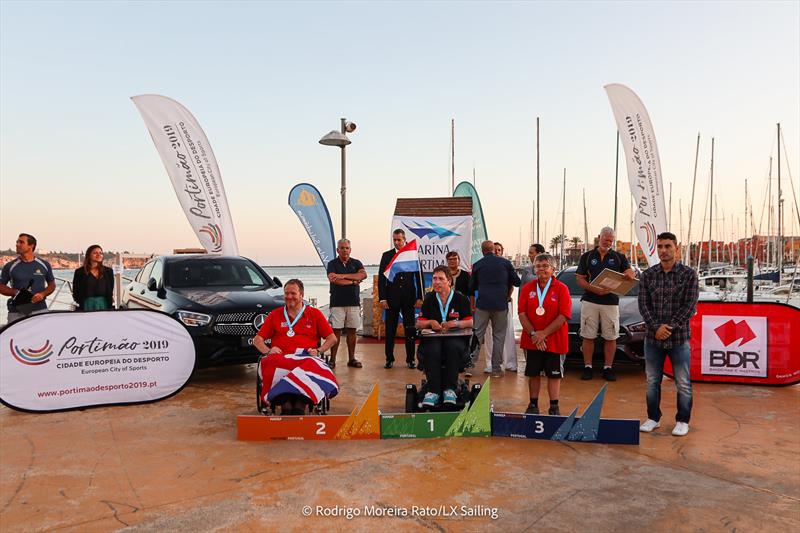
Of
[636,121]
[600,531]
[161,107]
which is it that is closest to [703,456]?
[600,531]

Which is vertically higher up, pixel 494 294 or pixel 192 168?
pixel 192 168

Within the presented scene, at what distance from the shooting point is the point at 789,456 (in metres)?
4.15

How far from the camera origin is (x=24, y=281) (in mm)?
6555

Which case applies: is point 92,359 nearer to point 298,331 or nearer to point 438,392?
point 298,331

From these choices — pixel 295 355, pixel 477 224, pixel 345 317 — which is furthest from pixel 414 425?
pixel 477 224

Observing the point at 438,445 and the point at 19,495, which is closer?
the point at 19,495

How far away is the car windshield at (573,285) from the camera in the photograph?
8148mm

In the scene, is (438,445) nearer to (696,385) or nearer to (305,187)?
(696,385)

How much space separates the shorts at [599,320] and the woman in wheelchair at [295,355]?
3.54m

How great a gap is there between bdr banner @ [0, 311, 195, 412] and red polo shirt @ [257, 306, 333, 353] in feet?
4.97

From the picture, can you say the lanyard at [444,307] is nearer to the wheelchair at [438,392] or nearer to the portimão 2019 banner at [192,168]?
the wheelchair at [438,392]

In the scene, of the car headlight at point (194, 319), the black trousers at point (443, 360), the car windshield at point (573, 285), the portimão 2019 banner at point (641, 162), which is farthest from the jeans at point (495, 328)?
the portimão 2019 banner at point (641, 162)

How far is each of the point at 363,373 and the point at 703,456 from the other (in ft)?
14.2

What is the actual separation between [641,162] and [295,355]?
A: 7.56 metres
